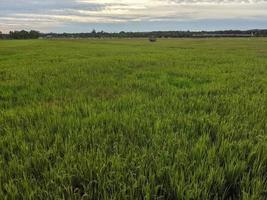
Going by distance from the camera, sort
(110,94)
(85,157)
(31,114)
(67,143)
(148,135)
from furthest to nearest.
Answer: (110,94)
(31,114)
(148,135)
(67,143)
(85,157)

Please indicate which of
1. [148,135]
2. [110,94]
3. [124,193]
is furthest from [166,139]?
[110,94]

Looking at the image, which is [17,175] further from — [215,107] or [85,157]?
[215,107]

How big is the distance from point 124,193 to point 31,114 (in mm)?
3400

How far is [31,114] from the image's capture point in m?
5.47

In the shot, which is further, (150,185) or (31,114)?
(31,114)

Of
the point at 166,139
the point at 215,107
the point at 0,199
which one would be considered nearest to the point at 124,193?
the point at 0,199

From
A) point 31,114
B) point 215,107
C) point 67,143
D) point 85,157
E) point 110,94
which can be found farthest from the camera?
point 110,94

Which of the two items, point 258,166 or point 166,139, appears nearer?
point 258,166

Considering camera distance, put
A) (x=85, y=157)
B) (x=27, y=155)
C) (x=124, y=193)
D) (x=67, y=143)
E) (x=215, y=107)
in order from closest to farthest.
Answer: (x=124, y=193), (x=85, y=157), (x=27, y=155), (x=67, y=143), (x=215, y=107)

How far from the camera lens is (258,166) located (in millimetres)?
3275

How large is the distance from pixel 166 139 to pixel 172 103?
2480mm

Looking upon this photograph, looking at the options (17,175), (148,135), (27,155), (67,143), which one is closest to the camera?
(17,175)

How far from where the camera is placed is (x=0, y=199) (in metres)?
2.63

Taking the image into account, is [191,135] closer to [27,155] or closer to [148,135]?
[148,135]
